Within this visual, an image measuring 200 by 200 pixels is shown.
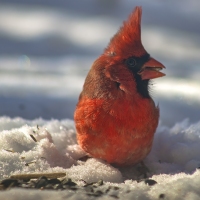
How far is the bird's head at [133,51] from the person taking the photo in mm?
2260

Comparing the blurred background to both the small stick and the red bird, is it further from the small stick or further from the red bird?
the small stick

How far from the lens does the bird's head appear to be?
226 centimetres

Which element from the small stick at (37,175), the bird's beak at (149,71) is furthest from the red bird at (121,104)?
the small stick at (37,175)

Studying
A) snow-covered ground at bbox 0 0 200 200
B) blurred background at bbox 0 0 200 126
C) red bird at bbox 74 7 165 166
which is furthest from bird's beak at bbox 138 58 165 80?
blurred background at bbox 0 0 200 126

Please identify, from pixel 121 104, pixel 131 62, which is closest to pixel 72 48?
pixel 131 62

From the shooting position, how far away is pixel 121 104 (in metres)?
2.19

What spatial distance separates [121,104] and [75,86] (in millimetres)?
1634

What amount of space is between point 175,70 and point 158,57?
0.35 meters

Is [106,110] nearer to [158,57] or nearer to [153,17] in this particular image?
[158,57]

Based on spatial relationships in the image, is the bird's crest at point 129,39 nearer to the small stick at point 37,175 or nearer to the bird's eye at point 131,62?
the bird's eye at point 131,62

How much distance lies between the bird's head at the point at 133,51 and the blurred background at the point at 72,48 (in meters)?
1.16

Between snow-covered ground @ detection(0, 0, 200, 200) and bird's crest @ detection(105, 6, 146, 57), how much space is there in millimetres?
221

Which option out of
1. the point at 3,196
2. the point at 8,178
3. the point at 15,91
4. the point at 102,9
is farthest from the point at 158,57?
the point at 3,196

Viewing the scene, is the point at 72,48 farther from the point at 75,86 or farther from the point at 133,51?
the point at 133,51
